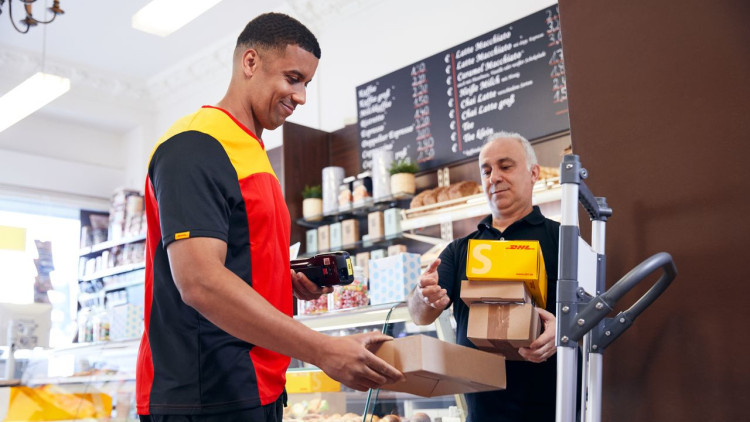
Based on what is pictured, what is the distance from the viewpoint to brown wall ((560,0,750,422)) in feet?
5.80

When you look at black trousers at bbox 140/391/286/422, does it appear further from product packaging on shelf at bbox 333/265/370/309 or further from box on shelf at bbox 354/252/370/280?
box on shelf at bbox 354/252/370/280

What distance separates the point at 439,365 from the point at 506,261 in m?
0.36

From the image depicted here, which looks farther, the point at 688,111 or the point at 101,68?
the point at 101,68

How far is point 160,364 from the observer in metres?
1.41

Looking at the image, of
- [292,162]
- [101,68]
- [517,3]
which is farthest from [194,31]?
[517,3]

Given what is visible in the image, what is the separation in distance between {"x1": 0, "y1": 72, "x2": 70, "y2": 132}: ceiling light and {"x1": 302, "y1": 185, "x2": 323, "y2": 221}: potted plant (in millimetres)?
1990

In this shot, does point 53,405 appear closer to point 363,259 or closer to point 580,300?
point 363,259

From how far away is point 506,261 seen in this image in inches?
73.5

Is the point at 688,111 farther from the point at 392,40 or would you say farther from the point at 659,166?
the point at 392,40

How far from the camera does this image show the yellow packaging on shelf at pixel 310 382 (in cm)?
288

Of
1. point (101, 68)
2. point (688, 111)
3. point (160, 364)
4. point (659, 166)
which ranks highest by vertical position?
point (101, 68)

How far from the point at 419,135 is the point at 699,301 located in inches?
147

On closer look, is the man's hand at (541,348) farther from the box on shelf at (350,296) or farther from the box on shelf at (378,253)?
the box on shelf at (378,253)

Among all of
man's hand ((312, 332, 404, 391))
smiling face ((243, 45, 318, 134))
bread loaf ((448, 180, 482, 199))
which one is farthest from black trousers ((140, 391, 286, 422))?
bread loaf ((448, 180, 482, 199))
